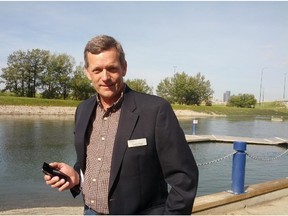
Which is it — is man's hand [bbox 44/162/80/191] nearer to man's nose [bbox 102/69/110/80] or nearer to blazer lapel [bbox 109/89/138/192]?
blazer lapel [bbox 109/89/138/192]

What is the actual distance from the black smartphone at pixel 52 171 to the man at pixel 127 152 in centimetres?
3

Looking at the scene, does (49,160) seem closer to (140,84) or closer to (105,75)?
(105,75)

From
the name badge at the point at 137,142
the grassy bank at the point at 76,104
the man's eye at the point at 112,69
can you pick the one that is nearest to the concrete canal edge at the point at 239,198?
the name badge at the point at 137,142

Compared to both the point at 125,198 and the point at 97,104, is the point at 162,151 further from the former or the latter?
the point at 97,104

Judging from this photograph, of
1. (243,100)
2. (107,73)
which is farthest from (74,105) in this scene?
(243,100)

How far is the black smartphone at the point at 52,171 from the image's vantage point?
2.46 meters

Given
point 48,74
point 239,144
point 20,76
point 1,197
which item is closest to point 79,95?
Result: point 48,74

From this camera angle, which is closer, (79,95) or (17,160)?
(17,160)

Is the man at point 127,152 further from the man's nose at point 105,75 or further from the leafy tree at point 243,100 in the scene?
the leafy tree at point 243,100

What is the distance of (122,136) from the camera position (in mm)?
2369

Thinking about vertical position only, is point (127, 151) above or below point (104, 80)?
below

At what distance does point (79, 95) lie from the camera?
81.3 meters

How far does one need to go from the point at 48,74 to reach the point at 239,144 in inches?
2957

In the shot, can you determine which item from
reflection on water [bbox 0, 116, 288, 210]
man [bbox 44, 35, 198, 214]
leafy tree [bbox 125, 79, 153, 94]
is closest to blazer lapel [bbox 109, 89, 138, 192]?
man [bbox 44, 35, 198, 214]
